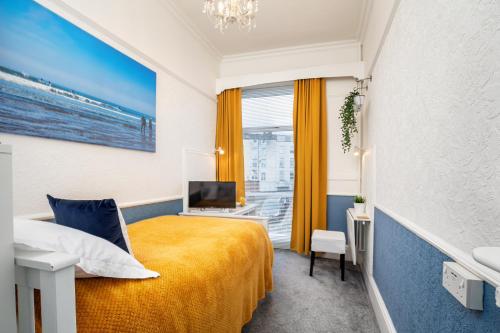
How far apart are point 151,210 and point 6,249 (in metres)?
1.92

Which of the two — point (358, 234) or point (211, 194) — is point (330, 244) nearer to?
point (358, 234)

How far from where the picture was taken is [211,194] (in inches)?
120

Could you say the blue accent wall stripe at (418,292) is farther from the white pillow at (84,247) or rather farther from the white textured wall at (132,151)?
the white textured wall at (132,151)

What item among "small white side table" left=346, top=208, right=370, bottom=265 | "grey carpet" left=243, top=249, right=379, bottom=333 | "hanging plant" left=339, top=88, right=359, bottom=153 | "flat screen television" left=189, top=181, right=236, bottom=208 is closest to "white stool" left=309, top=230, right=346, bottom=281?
"small white side table" left=346, top=208, right=370, bottom=265

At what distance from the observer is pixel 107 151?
2.00 m

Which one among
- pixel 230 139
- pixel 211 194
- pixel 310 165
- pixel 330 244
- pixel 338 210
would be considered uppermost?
pixel 230 139

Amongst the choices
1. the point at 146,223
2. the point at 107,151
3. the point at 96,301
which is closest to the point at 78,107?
the point at 107,151

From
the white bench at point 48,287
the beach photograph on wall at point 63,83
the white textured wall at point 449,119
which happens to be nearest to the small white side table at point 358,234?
the white textured wall at point 449,119

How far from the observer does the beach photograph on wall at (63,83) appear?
139cm

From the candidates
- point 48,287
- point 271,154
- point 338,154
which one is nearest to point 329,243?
point 338,154

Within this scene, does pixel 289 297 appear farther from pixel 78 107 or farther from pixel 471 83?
pixel 78 107

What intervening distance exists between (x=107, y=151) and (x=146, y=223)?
2.30ft

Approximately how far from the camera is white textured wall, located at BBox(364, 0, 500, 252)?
67 cm

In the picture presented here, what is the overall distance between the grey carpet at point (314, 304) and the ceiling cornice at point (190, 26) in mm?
3237
